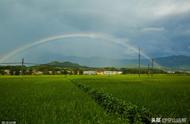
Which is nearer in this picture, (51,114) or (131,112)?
(51,114)

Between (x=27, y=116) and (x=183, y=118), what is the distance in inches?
207

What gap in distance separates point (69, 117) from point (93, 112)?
61.0 inches

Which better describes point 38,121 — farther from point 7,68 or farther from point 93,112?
point 7,68

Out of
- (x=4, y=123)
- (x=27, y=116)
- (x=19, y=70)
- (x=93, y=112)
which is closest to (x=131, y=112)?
(x=93, y=112)

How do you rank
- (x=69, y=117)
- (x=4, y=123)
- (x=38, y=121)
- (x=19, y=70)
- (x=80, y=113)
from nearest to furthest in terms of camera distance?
1. (x=4, y=123)
2. (x=38, y=121)
3. (x=69, y=117)
4. (x=80, y=113)
5. (x=19, y=70)

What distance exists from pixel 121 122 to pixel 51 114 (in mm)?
2960

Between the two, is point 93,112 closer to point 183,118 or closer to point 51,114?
point 51,114

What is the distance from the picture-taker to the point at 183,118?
39.2ft

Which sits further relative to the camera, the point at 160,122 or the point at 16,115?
the point at 16,115

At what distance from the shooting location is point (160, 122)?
463 inches

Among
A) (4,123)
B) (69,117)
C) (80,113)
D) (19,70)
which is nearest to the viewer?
(4,123)

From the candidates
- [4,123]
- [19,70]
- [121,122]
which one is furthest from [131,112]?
[19,70]

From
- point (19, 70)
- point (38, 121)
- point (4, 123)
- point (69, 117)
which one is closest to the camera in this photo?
point (4, 123)

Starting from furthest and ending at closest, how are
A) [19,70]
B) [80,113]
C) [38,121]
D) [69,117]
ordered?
[19,70]
[80,113]
[69,117]
[38,121]
